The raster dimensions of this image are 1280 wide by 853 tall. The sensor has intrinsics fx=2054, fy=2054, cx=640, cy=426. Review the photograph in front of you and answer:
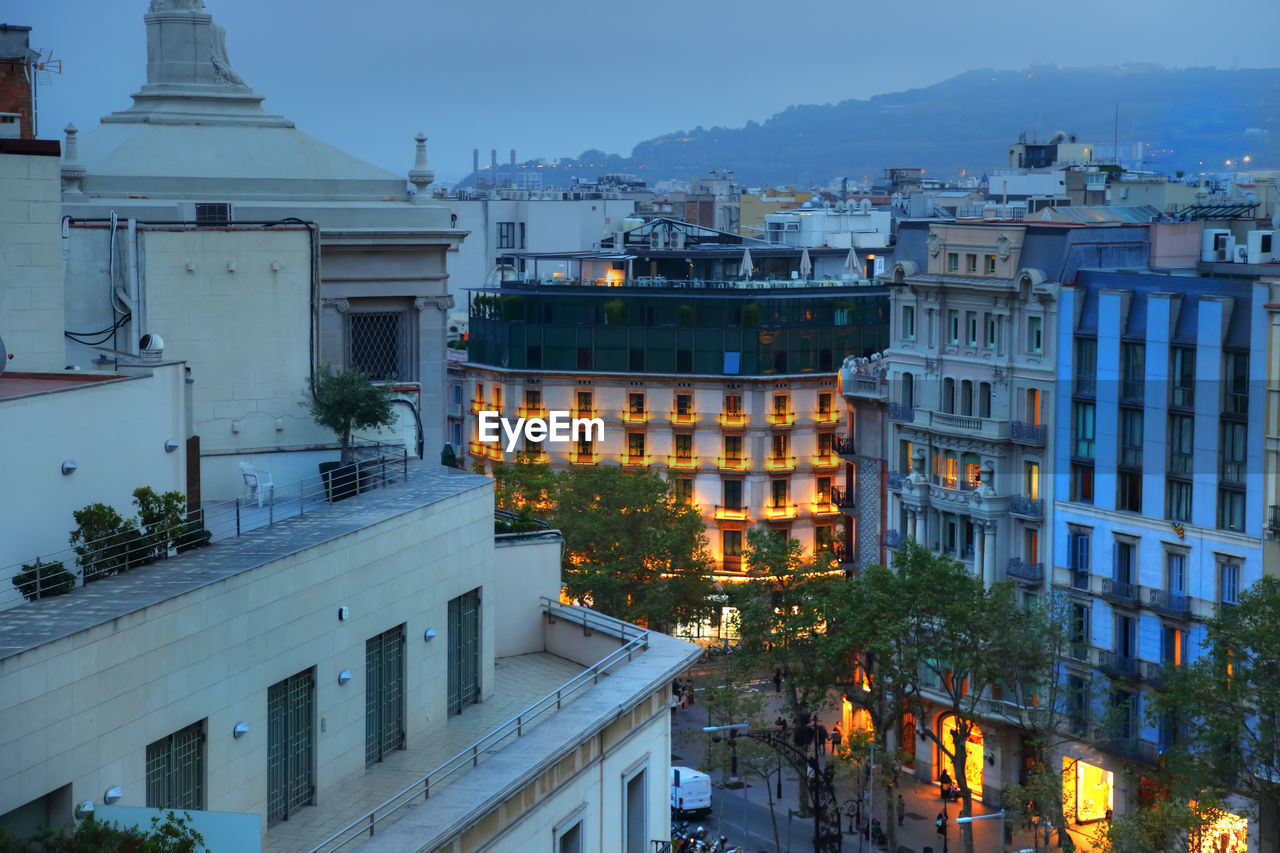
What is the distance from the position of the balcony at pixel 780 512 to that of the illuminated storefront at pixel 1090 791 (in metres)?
33.6

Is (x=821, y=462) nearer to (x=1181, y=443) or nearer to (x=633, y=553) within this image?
(x=633, y=553)

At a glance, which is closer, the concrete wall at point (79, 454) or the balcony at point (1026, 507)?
the concrete wall at point (79, 454)

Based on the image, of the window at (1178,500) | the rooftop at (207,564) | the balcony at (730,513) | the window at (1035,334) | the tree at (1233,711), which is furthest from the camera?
the balcony at (730,513)

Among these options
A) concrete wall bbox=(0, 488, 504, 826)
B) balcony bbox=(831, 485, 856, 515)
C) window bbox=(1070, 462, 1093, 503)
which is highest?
concrete wall bbox=(0, 488, 504, 826)

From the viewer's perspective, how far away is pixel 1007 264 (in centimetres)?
7544

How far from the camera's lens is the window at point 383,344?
47.7m

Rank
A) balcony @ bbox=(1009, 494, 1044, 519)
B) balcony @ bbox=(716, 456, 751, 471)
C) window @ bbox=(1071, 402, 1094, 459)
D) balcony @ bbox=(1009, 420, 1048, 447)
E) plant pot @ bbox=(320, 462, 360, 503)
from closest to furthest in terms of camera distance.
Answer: plant pot @ bbox=(320, 462, 360, 503), window @ bbox=(1071, 402, 1094, 459), balcony @ bbox=(1009, 494, 1044, 519), balcony @ bbox=(1009, 420, 1048, 447), balcony @ bbox=(716, 456, 751, 471)

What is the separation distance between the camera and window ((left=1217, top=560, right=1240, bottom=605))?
64.7 metres

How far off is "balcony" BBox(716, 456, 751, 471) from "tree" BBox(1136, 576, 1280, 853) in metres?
42.8

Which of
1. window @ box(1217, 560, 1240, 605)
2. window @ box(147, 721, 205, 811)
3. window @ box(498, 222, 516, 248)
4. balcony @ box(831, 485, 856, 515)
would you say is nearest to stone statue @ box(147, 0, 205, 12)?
window @ box(147, 721, 205, 811)

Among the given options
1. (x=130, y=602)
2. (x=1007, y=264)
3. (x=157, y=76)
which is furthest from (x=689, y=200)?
(x=130, y=602)

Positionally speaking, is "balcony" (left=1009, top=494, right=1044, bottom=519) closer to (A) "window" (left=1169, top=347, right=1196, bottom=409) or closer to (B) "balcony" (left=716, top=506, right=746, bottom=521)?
(A) "window" (left=1169, top=347, right=1196, bottom=409)

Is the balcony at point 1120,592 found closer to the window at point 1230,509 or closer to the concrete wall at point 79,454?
the window at point 1230,509

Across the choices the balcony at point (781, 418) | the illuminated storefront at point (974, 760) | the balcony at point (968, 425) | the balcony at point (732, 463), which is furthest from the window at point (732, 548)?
the illuminated storefront at point (974, 760)
